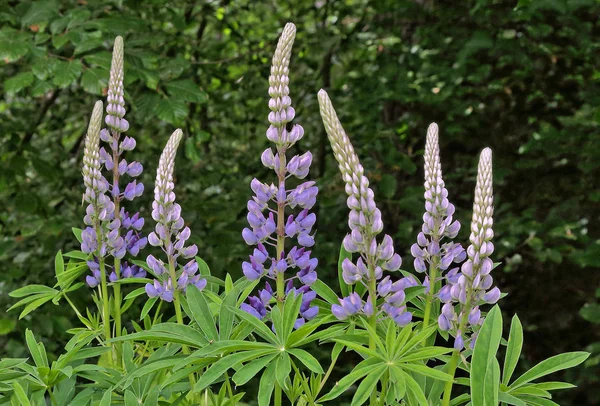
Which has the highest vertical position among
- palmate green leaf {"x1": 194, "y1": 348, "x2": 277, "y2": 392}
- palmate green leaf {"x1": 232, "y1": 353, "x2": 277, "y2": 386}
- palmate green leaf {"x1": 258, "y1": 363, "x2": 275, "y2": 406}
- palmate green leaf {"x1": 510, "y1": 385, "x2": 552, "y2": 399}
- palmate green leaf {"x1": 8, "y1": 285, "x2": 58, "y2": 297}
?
palmate green leaf {"x1": 194, "y1": 348, "x2": 277, "y2": 392}

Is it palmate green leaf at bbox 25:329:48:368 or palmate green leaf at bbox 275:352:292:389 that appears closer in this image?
palmate green leaf at bbox 275:352:292:389

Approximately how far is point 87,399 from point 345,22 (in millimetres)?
3804

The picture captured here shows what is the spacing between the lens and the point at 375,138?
3865mm

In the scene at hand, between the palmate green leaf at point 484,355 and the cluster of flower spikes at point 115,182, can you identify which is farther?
the cluster of flower spikes at point 115,182

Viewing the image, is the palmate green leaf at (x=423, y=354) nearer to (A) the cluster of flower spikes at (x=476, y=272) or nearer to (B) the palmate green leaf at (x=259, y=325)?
(A) the cluster of flower spikes at (x=476, y=272)

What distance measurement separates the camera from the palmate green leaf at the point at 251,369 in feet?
3.72

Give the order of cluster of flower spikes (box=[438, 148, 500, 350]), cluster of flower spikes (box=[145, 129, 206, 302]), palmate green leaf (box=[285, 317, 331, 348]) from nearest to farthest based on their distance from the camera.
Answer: cluster of flower spikes (box=[438, 148, 500, 350])
palmate green leaf (box=[285, 317, 331, 348])
cluster of flower spikes (box=[145, 129, 206, 302])

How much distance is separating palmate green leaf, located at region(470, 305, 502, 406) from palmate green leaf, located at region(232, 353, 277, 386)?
1.05 ft

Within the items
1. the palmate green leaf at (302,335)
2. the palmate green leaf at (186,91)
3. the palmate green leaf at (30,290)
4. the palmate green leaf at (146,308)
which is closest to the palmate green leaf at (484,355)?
the palmate green leaf at (302,335)

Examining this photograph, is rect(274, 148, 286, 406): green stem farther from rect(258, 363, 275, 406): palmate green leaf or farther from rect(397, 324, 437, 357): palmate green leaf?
rect(397, 324, 437, 357): palmate green leaf

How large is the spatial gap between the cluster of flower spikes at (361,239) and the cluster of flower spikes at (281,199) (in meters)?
0.10

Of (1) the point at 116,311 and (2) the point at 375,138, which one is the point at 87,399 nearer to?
(1) the point at 116,311

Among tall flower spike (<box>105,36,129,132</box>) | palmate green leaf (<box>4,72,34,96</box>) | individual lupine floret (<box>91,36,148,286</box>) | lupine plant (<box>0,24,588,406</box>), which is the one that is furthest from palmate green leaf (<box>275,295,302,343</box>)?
palmate green leaf (<box>4,72,34,96</box>)

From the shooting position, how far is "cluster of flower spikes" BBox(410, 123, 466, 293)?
1.21 m
